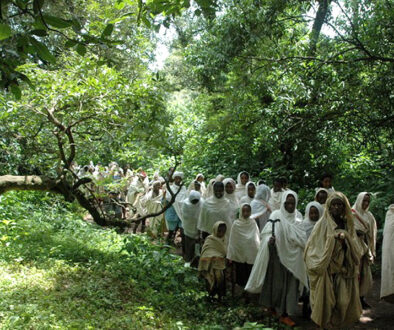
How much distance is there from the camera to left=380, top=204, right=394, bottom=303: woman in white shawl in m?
6.32

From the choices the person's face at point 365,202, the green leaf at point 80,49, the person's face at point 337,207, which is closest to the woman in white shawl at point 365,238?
the person's face at point 365,202

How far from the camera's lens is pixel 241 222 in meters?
7.82

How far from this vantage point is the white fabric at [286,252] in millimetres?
6621

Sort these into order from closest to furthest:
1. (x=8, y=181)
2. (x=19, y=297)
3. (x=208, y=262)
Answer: (x=8, y=181)
(x=19, y=297)
(x=208, y=262)

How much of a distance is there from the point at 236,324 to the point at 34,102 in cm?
506

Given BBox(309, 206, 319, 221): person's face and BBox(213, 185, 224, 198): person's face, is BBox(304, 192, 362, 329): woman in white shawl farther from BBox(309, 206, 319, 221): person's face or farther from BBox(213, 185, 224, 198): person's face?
BBox(213, 185, 224, 198): person's face

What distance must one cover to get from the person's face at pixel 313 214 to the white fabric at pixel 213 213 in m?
2.56

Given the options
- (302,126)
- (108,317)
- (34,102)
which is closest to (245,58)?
(302,126)

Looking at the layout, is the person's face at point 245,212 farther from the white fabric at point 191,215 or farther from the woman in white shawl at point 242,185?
the woman in white shawl at point 242,185

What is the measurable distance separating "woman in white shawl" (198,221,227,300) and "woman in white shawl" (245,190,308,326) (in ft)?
2.04

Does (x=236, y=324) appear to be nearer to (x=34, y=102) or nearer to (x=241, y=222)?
(x=241, y=222)

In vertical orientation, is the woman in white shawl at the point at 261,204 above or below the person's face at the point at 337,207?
below

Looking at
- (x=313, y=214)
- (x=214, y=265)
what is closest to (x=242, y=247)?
(x=214, y=265)

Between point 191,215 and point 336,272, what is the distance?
4.37m
